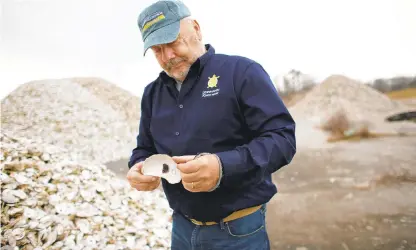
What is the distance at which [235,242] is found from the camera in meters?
1.27

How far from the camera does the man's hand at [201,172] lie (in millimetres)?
954

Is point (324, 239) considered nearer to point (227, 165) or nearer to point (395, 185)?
point (395, 185)

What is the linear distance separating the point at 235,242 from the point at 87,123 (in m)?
8.95

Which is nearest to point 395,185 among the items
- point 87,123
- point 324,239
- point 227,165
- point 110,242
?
point 324,239

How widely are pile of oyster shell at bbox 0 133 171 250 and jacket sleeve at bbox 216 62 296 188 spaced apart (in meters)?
2.50

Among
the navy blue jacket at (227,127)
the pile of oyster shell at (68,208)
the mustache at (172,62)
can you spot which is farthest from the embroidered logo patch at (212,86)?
the pile of oyster shell at (68,208)

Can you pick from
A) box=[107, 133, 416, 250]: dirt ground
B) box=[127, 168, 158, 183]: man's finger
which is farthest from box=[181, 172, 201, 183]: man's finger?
box=[107, 133, 416, 250]: dirt ground

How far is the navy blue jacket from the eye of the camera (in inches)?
40.6

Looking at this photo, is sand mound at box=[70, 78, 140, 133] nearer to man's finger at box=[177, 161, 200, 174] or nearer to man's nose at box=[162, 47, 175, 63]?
man's nose at box=[162, 47, 175, 63]

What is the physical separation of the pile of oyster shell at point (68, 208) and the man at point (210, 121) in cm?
213

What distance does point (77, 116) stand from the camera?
975 centimetres

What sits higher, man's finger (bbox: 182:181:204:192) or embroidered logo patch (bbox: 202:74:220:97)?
embroidered logo patch (bbox: 202:74:220:97)

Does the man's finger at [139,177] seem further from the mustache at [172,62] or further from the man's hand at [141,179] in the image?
the mustache at [172,62]

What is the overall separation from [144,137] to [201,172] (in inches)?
25.1
